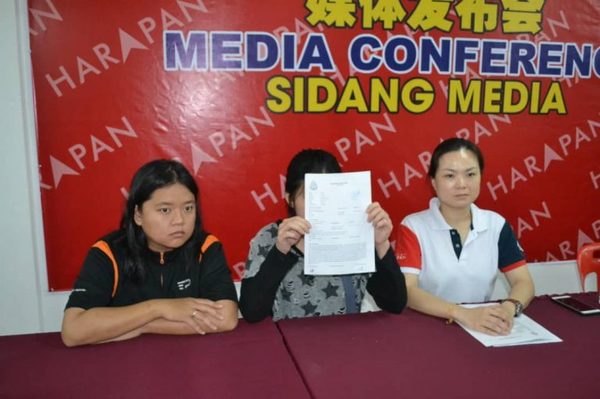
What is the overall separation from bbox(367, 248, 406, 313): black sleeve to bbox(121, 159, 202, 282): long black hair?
0.69 metres

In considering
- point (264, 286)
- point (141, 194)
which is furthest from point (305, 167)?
point (141, 194)

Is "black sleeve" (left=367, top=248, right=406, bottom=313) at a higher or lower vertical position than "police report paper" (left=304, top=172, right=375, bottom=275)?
lower

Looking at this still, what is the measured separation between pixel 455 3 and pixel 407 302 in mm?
1873

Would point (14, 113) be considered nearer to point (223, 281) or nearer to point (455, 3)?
point (223, 281)

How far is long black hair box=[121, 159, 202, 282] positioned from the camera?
5.18 feet

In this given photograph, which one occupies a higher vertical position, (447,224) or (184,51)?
(184,51)

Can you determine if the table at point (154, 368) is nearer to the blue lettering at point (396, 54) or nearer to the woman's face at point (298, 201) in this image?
the woman's face at point (298, 201)

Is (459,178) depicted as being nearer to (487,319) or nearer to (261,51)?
(487,319)

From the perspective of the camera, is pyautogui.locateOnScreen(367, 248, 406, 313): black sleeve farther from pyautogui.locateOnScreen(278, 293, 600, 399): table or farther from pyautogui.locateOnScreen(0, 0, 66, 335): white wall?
pyautogui.locateOnScreen(0, 0, 66, 335): white wall

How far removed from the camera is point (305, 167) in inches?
64.9

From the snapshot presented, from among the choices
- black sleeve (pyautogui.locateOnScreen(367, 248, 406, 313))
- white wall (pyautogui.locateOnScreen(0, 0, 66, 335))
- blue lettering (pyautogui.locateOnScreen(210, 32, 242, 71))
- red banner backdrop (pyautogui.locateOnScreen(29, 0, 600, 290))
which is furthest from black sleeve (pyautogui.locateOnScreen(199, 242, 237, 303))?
white wall (pyautogui.locateOnScreen(0, 0, 66, 335))

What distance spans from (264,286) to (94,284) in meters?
0.53

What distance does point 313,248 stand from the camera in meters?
1.44

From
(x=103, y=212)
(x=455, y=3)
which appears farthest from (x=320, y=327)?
(x=455, y=3)
